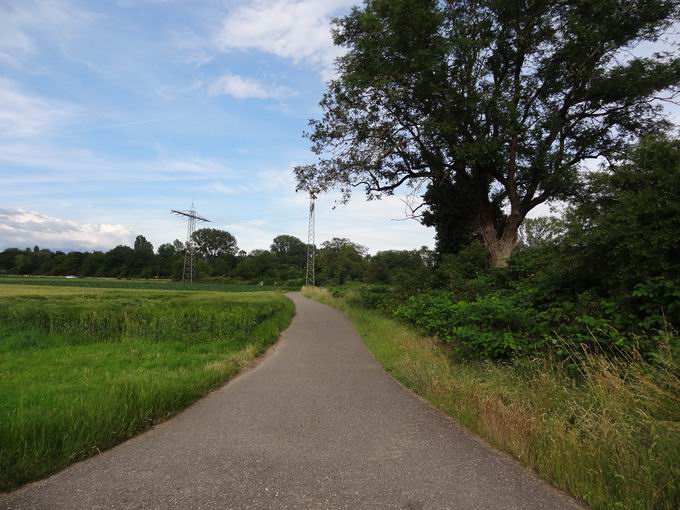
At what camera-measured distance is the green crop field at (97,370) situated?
4398mm

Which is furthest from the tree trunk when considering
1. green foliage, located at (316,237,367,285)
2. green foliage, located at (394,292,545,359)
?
green foliage, located at (316,237,367,285)

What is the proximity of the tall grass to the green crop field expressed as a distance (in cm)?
414

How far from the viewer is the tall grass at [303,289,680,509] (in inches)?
130

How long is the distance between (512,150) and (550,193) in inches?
97.9

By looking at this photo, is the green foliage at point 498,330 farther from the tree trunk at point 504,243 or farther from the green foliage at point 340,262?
the green foliage at point 340,262

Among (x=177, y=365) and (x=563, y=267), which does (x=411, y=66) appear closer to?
(x=563, y=267)

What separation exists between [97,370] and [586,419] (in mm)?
9423

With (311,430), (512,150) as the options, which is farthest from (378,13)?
(311,430)

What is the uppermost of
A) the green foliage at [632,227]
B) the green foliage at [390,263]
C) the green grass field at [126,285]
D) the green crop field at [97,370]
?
the green foliage at [390,263]

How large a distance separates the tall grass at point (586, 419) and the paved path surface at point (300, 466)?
10.0 inches

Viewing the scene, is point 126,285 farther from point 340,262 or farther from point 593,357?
point 593,357

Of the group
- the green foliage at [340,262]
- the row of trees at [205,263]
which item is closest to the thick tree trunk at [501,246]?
the green foliage at [340,262]

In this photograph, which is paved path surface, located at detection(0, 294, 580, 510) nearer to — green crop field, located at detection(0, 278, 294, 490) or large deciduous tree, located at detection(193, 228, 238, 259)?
green crop field, located at detection(0, 278, 294, 490)

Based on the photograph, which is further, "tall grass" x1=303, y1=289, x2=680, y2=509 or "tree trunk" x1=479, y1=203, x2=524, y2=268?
"tree trunk" x1=479, y1=203, x2=524, y2=268
